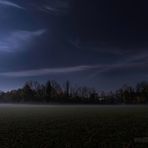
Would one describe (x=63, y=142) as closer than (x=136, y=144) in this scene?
No

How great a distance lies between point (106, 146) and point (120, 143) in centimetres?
136

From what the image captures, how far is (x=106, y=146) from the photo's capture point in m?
15.8

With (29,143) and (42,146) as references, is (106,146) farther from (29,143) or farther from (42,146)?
(29,143)

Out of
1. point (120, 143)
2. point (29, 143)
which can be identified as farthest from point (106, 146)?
point (29, 143)

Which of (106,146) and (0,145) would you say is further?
(0,145)

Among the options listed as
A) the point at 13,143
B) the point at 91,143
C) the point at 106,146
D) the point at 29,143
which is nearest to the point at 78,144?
the point at 91,143

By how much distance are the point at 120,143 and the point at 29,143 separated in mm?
6205

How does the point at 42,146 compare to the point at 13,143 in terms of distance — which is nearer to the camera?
the point at 42,146

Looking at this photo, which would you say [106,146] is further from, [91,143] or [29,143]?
[29,143]

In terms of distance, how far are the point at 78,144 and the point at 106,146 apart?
197 cm

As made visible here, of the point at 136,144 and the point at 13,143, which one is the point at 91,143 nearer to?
the point at 136,144

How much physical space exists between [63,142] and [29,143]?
2350 millimetres

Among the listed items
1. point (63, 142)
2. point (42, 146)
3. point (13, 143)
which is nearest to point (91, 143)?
point (63, 142)

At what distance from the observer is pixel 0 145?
664 inches
